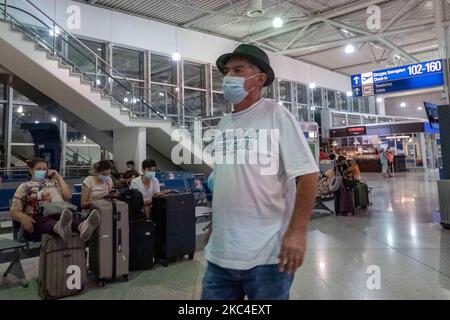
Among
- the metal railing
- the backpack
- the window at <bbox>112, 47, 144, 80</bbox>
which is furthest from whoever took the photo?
the window at <bbox>112, 47, 144, 80</bbox>

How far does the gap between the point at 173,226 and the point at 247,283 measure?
299 cm

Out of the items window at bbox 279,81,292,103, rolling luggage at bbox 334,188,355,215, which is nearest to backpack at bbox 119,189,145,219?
rolling luggage at bbox 334,188,355,215

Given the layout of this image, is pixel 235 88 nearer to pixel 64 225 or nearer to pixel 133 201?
pixel 64 225

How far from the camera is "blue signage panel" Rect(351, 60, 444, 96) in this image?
8188 mm

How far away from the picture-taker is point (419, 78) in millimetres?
8461

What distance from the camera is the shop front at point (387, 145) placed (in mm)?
19516

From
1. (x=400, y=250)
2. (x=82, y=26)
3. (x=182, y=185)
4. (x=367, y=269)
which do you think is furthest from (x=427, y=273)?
(x=82, y=26)

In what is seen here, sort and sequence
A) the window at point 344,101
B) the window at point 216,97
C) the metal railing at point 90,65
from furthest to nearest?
1. the window at point 344,101
2. the window at point 216,97
3. the metal railing at point 90,65

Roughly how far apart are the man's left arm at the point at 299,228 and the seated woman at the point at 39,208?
8.25ft

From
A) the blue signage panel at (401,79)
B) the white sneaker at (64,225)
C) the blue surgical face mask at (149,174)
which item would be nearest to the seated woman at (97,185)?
the blue surgical face mask at (149,174)

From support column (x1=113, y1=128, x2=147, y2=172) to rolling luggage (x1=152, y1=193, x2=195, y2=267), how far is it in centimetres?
546

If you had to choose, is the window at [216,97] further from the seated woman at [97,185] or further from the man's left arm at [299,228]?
the man's left arm at [299,228]

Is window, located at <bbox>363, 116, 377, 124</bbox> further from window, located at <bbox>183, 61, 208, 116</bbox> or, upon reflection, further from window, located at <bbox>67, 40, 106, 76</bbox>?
window, located at <bbox>67, 40, 106, 76</bbox>

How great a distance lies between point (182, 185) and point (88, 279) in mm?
4417
